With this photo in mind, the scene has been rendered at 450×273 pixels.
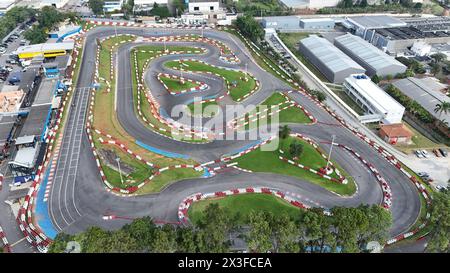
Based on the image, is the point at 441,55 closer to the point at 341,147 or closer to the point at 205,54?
the point at 341,147

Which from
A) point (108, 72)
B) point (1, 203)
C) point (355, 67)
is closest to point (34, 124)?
point (1, 203)

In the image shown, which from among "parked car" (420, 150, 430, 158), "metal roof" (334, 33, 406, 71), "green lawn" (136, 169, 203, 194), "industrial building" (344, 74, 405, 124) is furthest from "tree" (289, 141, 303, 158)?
"metal roof" (334, 33, 406, 71)

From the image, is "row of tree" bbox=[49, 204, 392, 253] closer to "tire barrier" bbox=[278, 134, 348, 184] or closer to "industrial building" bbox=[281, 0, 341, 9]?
"tire barrier" bbox=[278, 134, 348, 184]

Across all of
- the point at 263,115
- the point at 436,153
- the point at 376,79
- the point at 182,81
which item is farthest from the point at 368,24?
the point at 182,81

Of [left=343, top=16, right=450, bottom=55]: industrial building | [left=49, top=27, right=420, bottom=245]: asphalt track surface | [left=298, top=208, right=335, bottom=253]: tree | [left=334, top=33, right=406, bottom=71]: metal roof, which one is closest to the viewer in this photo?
[left=298, top=208, right=335, bottom=253]: tree

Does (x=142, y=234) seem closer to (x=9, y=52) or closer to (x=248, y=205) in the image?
A: (x=248, y=205)
